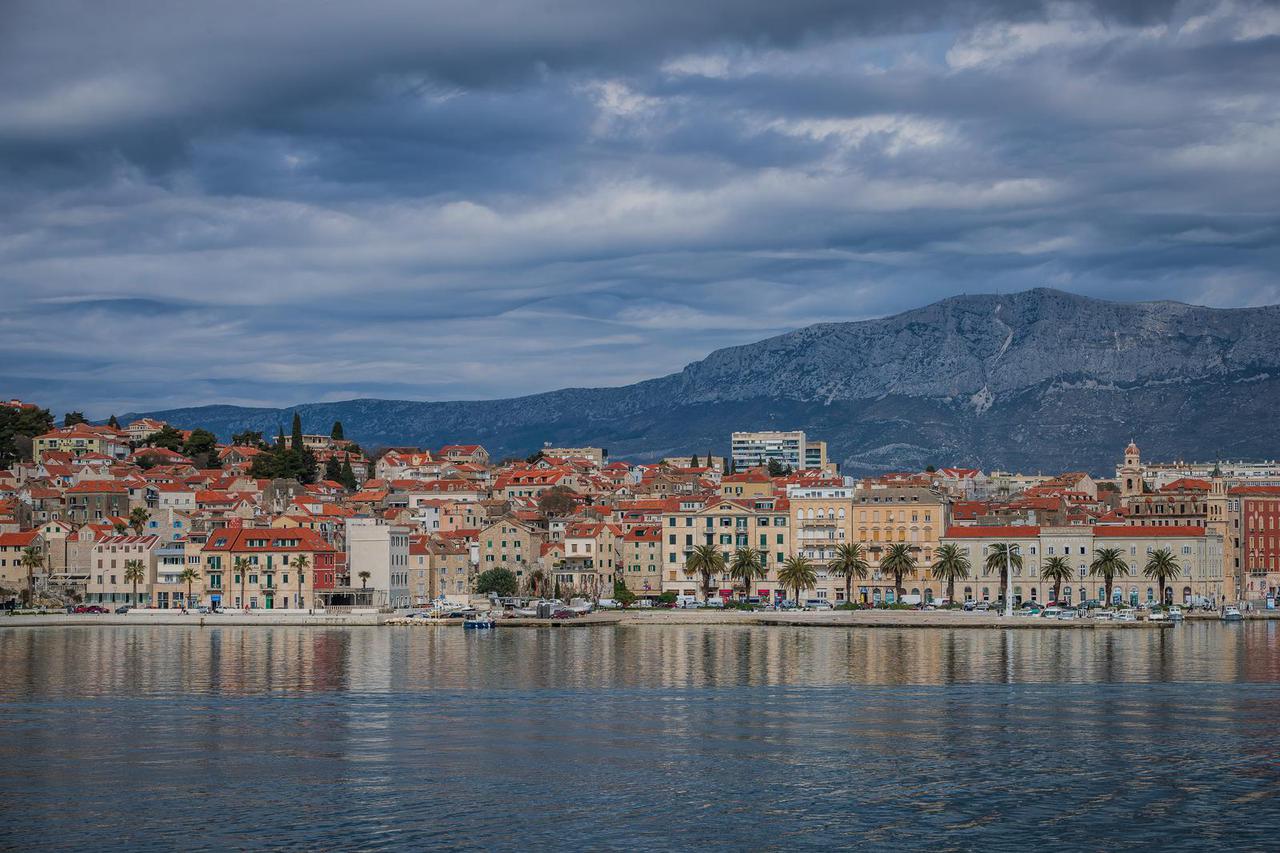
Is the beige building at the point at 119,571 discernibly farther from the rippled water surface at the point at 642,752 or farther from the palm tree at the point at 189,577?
the rippled water surface at the point at 642,752

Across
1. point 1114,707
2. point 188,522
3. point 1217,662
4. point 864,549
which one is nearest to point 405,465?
point 188,522

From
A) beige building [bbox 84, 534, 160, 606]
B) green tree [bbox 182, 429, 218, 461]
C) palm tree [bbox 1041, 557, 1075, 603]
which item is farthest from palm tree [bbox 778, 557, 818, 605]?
green tree [bbox 182, 429, 218, 461]

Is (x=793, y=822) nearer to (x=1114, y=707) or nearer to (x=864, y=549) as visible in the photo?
(x=1114, y=707)

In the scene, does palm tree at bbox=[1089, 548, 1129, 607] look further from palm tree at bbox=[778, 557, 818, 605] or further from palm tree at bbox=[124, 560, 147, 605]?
palm tree at bbox=[124, 560, 147, 605]

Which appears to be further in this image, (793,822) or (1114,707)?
(1114,707)

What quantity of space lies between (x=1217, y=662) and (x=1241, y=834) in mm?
42260

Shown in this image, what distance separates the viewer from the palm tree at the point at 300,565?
368 feet

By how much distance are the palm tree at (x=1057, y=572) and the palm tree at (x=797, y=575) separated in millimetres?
17233

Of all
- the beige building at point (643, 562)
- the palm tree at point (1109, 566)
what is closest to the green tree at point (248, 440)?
the beige building at point (643, 562)

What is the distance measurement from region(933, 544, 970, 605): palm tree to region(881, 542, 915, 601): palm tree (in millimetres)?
2114

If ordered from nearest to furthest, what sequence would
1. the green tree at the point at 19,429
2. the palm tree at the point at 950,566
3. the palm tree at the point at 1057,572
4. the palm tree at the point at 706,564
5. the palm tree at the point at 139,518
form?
1. the palm tree at the point at 706,564
2. the palm tree at the point at 950,566
3. the palm tree at the point at 1057,572
4. the palm tree at the point at 139,518
5. the green tree at the point at 19,429

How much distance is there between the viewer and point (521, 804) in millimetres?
38625

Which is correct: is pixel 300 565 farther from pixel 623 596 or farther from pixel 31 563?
pixel 623 596

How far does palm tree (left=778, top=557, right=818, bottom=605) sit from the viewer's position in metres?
118
